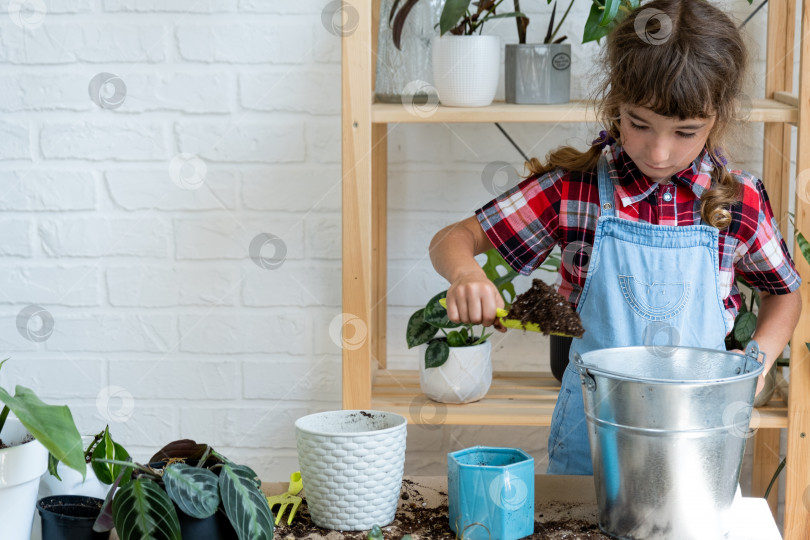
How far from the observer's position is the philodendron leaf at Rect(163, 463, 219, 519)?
0.66 meters

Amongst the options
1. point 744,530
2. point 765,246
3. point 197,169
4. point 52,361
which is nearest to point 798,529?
point 765,246

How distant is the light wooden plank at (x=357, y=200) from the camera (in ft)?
4.07

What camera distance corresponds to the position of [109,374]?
5.71 feet

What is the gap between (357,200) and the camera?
1300 millimetres

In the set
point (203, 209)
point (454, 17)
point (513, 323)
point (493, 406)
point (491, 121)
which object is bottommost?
point (493, 406)

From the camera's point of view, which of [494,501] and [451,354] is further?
[451,354]

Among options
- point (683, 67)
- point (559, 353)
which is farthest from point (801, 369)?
point (683, 67)

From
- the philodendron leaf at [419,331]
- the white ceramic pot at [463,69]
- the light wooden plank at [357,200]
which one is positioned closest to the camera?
the light wooden plank at [357,200]

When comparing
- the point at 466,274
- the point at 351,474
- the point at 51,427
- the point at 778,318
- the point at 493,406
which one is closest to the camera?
the point at 51,427

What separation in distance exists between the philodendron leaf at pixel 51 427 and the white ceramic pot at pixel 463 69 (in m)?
0.87

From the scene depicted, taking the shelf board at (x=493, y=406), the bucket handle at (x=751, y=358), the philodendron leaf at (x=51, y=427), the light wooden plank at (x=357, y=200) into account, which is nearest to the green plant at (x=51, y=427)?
the philodendron leaf at (x=51, y=427)

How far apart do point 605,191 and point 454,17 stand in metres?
0.37

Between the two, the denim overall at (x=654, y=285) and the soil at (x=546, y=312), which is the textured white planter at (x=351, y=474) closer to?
the soil at (x=546, y=312)

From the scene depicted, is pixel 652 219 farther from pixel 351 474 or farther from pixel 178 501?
pixel 178 501
